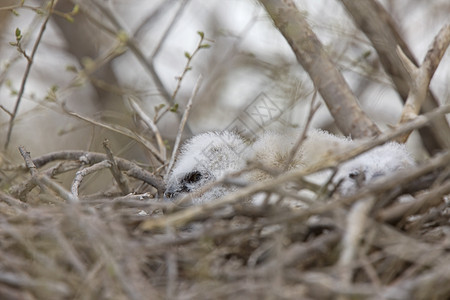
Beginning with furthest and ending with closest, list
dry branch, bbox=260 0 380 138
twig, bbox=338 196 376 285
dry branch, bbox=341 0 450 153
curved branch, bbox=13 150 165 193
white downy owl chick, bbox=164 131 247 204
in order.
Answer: dry branch, bbox=341 0 450 153 < dry branch, bbox=260 0 380 138 < curved branch, bbox=13 150 165 193 < white downy owl chick, bbox=164 131 247 204 < twig, bbox=338 196 376 285

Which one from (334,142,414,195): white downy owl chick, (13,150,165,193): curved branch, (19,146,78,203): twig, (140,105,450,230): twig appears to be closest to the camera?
(140,105,450,230): twig

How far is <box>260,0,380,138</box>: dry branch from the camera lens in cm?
249

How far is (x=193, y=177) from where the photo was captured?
2.24 meters

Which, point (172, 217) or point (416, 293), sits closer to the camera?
point (416, 293)

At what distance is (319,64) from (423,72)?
44 cm

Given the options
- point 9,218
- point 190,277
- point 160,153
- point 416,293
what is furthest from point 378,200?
point 160,153

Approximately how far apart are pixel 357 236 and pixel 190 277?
38cm

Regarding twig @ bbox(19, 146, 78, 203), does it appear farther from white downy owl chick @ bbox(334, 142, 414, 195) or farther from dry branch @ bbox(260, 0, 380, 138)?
dry branch @ bbox(260, 0, 380, 138)

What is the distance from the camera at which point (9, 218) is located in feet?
4.81

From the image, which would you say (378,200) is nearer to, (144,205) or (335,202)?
(335,202)

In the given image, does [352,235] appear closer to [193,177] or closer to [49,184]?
[49,184]

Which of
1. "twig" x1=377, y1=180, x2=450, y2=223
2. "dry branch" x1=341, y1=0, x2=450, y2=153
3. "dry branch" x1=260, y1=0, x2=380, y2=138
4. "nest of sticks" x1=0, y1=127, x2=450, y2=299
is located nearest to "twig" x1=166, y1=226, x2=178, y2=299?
"nest of sticks" x1=0, y1=127, x2=450, y2=299

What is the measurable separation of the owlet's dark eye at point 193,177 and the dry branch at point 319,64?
2.06 ft

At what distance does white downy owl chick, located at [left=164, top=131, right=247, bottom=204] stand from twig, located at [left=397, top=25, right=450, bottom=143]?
0.70 m
